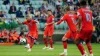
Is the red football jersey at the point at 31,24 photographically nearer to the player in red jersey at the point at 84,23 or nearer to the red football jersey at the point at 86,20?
the player in red jersey at the point at 84,23

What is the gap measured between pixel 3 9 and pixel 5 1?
1146mm

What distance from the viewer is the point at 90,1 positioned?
132 ft

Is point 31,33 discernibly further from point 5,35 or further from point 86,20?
point 86,20

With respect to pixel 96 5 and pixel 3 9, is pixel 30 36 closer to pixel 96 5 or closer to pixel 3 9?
pixel 3 9

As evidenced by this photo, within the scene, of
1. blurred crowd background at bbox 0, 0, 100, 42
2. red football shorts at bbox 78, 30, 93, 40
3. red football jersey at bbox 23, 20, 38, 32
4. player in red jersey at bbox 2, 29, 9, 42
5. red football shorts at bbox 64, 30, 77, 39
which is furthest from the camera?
blurred crowd background at bbox 0, 0, 100, 42

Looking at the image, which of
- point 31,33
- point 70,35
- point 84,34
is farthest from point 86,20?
point 31,33

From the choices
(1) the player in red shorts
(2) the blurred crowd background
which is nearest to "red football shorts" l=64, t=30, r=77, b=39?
(1) the player in red shorts

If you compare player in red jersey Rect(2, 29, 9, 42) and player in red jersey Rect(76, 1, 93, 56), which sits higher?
player in red jersey Rect(76, 1, 93, 56)

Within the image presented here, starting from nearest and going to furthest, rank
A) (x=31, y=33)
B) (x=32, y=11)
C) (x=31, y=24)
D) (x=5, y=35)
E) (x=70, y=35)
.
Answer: (x=70, y=35)
(x=31, y=24)
(x=31, y=33)
(x=5, y=35)
(x=32, y=11)

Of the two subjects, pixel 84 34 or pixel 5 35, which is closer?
pixel 84 34

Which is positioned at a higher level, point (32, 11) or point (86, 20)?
point (86, 20)

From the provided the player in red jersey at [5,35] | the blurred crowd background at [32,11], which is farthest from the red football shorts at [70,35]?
the blurred crowd background at [32,11]

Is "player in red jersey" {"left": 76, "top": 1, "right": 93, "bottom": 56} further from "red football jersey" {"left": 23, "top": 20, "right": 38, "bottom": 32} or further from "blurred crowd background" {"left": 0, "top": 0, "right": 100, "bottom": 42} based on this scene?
"blurred crowd background" {"left": 0, "top": 0, "right": 100, "bottom": 42}

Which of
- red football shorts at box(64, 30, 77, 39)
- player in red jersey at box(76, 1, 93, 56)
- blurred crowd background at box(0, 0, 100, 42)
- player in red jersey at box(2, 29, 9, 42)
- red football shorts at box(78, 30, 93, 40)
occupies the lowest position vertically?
player in red jersey at box(2, 29, 9, 42)
